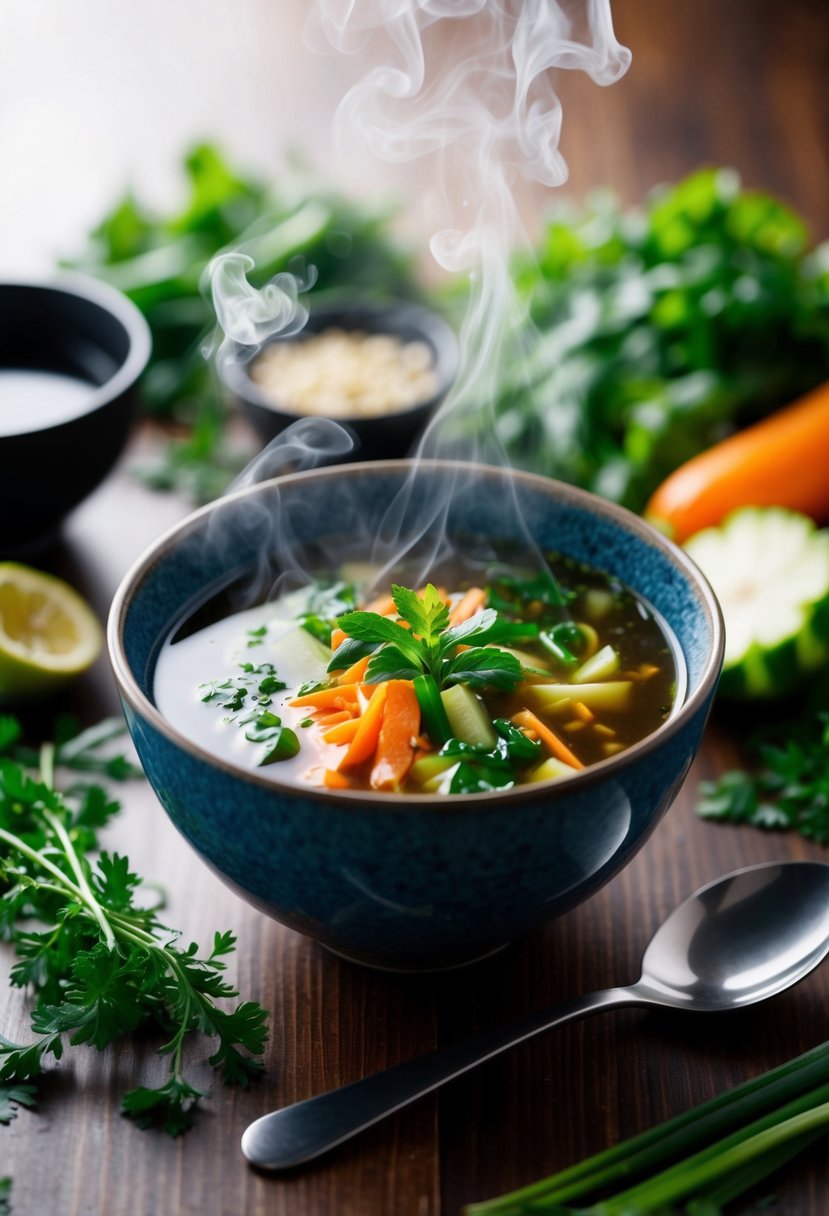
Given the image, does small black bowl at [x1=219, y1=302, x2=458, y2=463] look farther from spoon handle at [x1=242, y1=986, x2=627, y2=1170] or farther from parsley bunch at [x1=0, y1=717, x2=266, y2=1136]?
spoon handle at [x1=242, y1=986, x2=627, y2=1170]

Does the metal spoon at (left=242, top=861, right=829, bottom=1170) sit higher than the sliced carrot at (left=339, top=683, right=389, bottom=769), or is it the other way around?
the sliced carrot at (left=339, top=683, right=389, bottom=769)

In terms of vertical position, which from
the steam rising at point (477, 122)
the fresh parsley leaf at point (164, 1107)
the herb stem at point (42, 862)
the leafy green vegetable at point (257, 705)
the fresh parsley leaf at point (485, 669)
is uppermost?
the steam rising at point (477, 122)

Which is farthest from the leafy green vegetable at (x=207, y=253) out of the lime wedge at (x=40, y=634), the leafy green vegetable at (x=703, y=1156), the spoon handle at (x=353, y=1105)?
the leafy green vegetable at (x=703, y=1156)

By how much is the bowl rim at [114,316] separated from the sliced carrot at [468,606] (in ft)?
3.10

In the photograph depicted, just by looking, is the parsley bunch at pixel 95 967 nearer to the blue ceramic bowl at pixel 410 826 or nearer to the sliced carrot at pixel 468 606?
the blue ceramic bowl at pixel 410 826

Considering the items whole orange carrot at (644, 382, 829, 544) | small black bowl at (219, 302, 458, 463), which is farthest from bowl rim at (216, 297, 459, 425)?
whole orange carrot at (644, 382, 829, 544)

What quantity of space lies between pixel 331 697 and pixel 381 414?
3.77 feet

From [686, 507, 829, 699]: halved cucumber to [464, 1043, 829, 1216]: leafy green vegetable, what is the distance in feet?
3.02

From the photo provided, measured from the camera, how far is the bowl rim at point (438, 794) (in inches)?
56.5

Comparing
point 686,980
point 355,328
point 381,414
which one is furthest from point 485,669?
point 355,328

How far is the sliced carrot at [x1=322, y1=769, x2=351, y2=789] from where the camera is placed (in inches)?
65.7

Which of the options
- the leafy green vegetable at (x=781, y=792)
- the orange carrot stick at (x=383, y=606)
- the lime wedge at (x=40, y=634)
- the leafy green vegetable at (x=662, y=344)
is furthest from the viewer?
the leafy green vegetable at (x=662, y=344)

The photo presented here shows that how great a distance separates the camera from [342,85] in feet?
15.7

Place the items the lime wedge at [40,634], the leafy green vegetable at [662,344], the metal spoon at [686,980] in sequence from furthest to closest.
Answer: the leafy green vegetable at [662,344] < the lime wedge at [40,634] < the metal spoon at [686,980]
